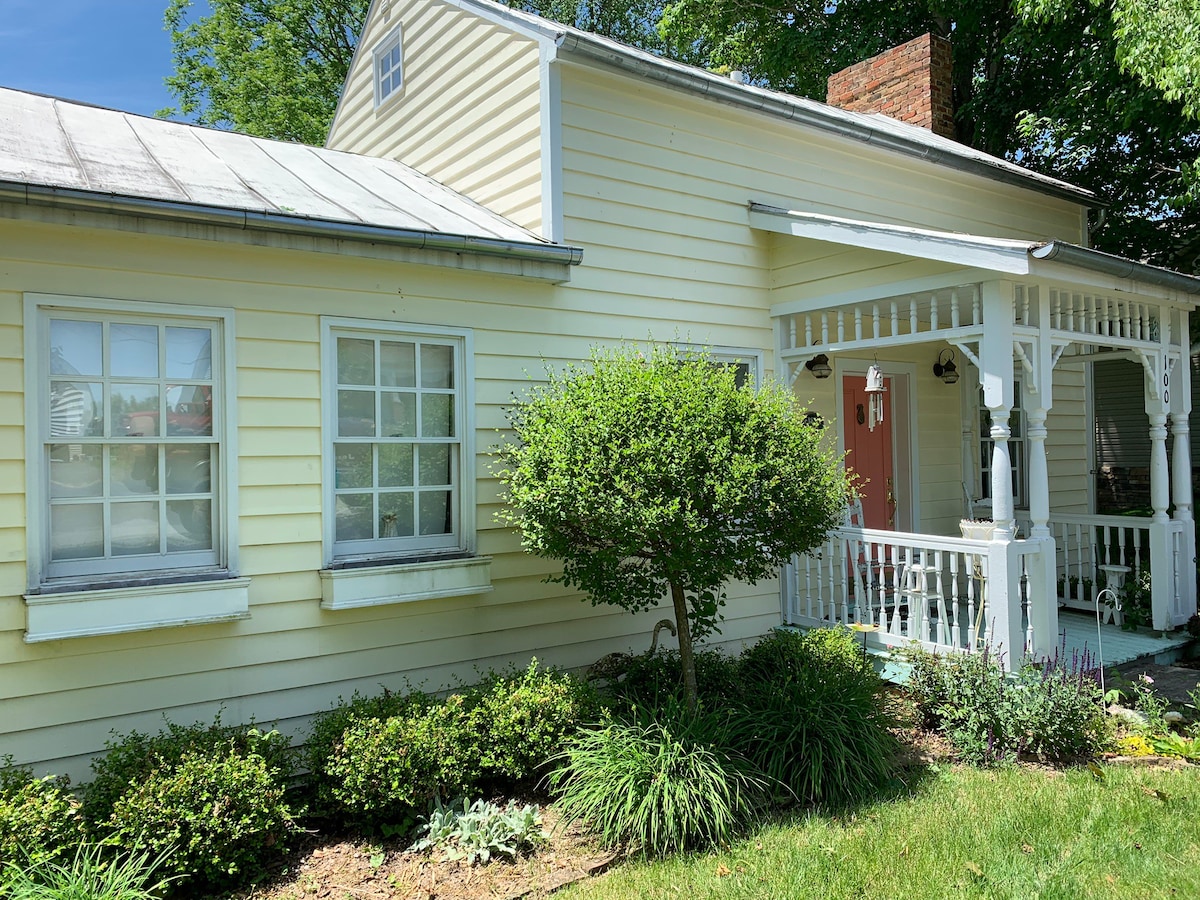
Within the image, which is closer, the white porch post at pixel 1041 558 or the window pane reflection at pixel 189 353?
the window pane reflection at pixel 189 353

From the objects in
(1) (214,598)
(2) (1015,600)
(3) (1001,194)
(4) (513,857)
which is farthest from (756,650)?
(3) (1001,194)

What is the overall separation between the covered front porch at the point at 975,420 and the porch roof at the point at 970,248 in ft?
0.05

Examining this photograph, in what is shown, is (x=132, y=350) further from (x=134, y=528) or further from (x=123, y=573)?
(x=123, y=573)

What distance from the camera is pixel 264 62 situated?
19.1 m

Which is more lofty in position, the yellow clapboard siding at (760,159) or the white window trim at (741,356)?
the yellow clapboard siding at (760,159)

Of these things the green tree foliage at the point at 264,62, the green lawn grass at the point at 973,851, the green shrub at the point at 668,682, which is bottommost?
the green lawn grass at the point at 973,851

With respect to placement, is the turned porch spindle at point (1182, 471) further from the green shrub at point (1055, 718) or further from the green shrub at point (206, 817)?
the green shrub at point (206, 817)

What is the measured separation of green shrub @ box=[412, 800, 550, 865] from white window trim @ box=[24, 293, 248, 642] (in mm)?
1691

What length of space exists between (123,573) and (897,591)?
554 centimetres

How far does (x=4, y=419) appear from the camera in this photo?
4.46 m

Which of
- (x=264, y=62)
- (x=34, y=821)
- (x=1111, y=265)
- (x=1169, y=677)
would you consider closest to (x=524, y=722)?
(x=34, y=821)

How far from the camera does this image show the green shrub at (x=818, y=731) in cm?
507

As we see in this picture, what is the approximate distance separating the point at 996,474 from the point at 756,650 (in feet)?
7.27

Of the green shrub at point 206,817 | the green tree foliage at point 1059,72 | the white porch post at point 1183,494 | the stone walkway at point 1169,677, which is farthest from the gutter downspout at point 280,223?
the green tree foliage at point 1059,72
